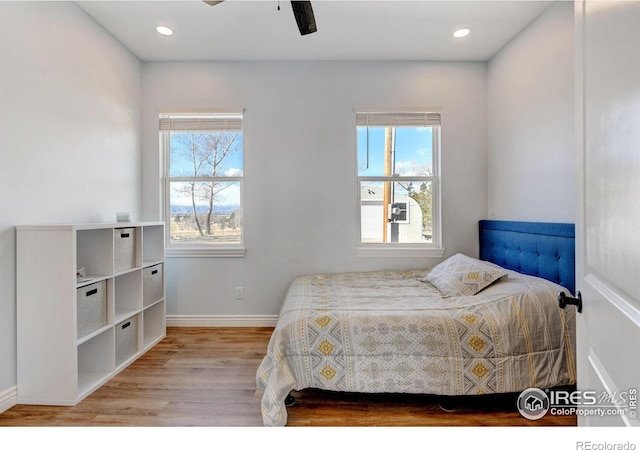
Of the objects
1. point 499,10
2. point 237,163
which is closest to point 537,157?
point 499,10

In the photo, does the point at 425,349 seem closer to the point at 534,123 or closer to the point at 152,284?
the point at 534,123

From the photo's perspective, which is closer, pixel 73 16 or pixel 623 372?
pixel 623 372

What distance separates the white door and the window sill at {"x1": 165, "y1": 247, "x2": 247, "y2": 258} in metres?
2.76

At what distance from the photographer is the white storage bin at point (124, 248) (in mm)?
2301

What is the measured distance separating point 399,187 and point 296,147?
3.80ft

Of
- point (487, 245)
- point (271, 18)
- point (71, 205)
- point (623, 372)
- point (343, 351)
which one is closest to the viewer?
point (623, 372)

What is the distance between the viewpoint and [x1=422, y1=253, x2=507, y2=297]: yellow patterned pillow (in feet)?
7.34

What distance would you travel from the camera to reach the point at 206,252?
124 inches

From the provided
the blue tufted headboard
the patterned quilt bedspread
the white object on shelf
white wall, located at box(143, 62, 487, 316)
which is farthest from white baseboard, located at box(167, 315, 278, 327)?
the blue tufted headboard

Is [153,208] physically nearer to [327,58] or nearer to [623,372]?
[327,58]

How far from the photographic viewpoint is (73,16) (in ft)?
7.59

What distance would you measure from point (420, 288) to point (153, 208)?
273 centimetres

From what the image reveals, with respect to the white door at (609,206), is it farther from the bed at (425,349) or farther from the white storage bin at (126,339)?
the white storage bin at (126,339)

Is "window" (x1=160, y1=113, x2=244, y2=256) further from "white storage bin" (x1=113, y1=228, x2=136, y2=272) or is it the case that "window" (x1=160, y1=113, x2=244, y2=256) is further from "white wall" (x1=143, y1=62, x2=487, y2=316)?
"white storage bin" (x1=113, y1=228, x2=136, y2=272)
